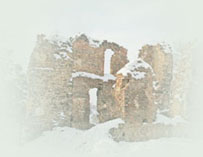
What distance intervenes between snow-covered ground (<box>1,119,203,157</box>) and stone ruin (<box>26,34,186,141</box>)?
0.63m

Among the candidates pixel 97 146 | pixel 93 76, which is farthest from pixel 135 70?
pixel 97 146

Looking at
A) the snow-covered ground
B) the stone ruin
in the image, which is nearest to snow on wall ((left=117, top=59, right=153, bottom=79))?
the stone ruin

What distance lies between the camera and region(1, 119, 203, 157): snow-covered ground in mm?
12008

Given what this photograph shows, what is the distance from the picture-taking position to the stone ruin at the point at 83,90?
15953 millimetres

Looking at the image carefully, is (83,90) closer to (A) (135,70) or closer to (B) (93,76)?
(B) (93,76)

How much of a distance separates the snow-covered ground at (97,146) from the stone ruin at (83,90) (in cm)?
63

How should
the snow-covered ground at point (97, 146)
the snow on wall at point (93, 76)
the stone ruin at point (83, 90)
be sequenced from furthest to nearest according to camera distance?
the snow on wall at point (93, 76) < the stone ruin at point (83, 90) < the snow-covered ground at point (97, 146)

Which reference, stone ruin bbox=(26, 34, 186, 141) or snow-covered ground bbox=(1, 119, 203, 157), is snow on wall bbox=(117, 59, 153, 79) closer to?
stone ruin bbox=(26, 34, 186, 141)

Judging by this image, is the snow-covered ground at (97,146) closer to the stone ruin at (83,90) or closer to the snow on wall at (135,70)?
the stone ruin at (83,90)

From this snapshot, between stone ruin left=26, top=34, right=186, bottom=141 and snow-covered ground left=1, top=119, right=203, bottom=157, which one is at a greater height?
stone ruin left=26, top=34, right=186, bottom=141

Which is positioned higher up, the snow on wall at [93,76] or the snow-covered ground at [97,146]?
the snow on wall at [93,76]

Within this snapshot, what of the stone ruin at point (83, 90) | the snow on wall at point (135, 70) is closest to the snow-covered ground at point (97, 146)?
the stone ruin at point (83, 90)

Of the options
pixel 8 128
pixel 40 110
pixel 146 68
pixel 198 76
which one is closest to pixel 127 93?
pixel 146 68

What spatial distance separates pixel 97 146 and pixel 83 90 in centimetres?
544
